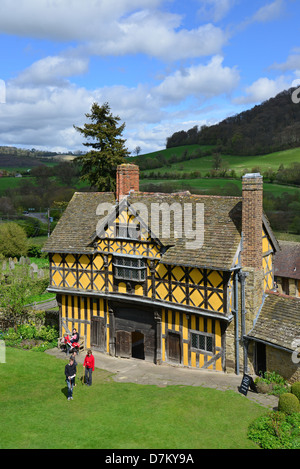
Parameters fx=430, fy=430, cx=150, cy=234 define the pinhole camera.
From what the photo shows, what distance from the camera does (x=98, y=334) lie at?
24031 mm

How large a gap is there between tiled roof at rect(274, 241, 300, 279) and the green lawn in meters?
20.8

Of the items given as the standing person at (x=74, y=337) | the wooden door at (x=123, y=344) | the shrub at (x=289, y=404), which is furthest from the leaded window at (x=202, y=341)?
the standing person at (x=74, y=337)

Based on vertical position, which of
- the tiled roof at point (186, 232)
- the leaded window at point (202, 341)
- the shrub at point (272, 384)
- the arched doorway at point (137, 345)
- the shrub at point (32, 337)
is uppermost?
the tiled roof at point (186, 232)

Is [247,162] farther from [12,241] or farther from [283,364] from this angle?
[283,364]

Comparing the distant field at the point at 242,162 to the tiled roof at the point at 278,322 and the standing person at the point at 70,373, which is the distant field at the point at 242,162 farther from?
the standing person at the point at 70,373

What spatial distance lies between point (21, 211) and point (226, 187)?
→ 121 feet

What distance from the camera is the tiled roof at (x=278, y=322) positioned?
17859 mm

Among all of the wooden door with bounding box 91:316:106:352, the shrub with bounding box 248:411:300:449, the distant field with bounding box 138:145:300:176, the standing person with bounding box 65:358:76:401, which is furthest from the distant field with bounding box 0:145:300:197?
the shrub with bounding box 248:411:300:449

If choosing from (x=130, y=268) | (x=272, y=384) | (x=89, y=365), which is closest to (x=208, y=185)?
(x=130, y=268)

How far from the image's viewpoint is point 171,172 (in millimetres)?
87312

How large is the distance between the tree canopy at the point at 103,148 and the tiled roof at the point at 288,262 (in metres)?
16.0
